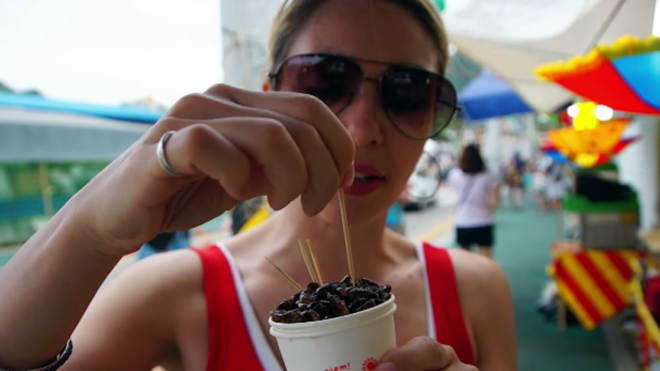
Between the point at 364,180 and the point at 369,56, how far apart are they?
0.26 metres

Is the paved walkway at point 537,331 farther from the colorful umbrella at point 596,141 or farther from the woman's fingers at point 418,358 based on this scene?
the woman's fingers at point 418,358

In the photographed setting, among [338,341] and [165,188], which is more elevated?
[165,188]

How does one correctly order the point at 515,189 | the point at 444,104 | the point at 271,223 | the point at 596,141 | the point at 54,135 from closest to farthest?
the point at 444,104 → the point at 271,223 → the point at 54,135 → the point at 596,141 → the point at 515,189

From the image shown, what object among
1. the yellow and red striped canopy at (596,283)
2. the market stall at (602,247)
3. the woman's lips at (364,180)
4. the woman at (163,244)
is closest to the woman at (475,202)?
the market stall at (602,247)

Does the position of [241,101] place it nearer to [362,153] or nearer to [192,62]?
[362,153]

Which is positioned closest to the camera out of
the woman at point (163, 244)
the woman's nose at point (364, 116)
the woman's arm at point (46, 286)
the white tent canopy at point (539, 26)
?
the woman's arm at point (46, 286)

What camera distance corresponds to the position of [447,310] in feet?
3.41

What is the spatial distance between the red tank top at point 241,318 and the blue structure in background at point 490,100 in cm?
494

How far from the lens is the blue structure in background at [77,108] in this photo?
318 cm

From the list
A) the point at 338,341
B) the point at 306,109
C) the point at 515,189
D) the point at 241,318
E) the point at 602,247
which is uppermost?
the point at 306,109

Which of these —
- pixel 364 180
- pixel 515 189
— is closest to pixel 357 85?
pixel 364 180

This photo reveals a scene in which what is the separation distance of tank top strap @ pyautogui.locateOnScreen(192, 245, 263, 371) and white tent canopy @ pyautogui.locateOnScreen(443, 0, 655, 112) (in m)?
1.10

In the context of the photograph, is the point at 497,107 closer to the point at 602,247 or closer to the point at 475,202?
the point at 475,202

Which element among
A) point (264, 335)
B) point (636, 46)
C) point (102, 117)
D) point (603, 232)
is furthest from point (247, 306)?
point (603, 232)
